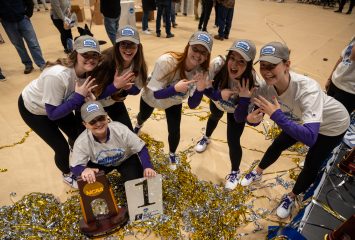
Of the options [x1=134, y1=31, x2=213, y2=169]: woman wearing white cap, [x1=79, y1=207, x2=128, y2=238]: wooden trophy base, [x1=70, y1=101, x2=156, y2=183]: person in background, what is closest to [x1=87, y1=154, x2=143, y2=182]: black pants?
[x1=70, y1=101, x2=156, y2=183]: person in background

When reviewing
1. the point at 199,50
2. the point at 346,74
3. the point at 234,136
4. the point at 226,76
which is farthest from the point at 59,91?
the point at 346,74

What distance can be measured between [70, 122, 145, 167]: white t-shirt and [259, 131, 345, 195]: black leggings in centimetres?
114

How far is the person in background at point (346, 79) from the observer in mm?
2289

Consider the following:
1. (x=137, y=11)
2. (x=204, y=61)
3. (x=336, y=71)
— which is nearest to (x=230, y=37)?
(x=137, y=11)

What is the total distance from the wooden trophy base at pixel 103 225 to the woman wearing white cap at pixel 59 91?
643mm

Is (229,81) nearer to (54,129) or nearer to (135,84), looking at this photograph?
(135,84)

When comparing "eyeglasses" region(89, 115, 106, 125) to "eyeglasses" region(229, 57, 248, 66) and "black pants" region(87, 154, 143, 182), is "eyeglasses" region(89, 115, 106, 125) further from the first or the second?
"eyeglasses" region(229, 57, 248, 66)

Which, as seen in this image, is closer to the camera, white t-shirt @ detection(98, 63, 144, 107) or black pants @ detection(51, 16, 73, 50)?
white t-shirt @ detection(98, 63, 144, 107)

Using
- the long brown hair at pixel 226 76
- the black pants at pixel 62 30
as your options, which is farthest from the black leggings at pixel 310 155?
the black pants at pixel 62 30

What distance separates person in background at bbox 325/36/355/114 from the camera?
2.29m

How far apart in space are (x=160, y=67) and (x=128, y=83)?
0.90 feet

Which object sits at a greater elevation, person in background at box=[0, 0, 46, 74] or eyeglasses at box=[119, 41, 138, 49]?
eyeglasses at box=[119, 41, 138, 49]

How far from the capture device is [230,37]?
6391 millimetres

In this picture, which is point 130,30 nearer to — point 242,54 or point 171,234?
point 242,54
